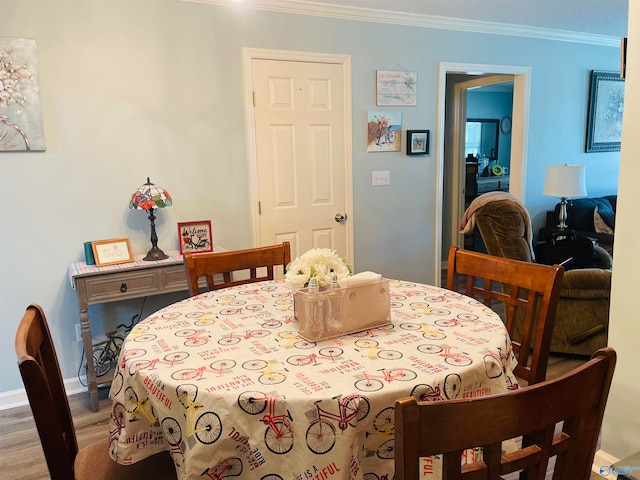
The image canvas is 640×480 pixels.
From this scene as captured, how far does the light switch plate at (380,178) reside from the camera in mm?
3690

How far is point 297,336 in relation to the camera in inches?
55.7

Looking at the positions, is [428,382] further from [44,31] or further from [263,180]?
[44,31]

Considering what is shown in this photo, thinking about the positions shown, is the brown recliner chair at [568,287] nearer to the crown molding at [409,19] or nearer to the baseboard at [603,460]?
the baseboard at [603,460]

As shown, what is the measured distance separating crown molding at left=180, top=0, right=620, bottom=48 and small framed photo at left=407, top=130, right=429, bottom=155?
78 cm

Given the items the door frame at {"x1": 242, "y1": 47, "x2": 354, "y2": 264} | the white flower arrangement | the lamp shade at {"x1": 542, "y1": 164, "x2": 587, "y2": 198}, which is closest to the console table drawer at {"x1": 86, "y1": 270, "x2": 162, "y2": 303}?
the door frame at {"x1": 242, "y1": 47, "x2": 354, "y2": 264}

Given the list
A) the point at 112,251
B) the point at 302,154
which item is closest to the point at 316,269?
the point at 112,251

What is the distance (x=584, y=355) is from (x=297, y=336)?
95.6 inches

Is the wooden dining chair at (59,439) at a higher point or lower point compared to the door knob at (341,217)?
lower

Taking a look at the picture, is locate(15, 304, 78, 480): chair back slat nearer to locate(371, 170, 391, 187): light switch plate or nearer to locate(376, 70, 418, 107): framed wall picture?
locate(371, 170, 391, 187): light switch plate

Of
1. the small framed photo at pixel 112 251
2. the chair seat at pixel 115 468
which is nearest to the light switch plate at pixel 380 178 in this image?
the small framed photo at pixel 112 251

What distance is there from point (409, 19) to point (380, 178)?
1163mm

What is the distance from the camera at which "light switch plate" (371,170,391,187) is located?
3.69m

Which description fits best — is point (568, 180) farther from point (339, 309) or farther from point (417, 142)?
point (339, 309)

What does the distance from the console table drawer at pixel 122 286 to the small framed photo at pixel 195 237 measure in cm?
35
